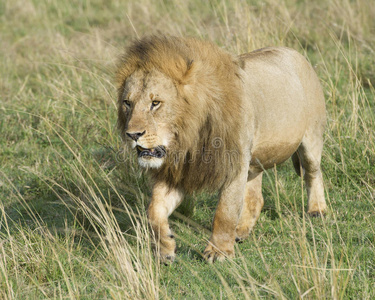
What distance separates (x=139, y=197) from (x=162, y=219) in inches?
40.4

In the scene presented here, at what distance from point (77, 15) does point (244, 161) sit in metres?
7.68

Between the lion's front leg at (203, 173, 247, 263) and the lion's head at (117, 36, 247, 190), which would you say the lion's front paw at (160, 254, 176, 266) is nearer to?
the lion's front leg at (203, 173, 247, 263)

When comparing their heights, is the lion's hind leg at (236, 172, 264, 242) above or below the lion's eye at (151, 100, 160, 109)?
below

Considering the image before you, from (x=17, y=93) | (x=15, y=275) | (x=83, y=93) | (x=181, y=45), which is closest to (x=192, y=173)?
(x=181, y=45)

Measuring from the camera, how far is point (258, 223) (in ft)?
15.3

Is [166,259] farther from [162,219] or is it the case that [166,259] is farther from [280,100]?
[280,100]

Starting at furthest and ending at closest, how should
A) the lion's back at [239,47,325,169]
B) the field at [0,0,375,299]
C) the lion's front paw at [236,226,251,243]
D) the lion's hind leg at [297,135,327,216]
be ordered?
the lion's hind leg at [297,135,327,216], the lion's front paw at [236,226,251,243], the lion's back at [239,47,325,169], the field at [0,0,375,299]

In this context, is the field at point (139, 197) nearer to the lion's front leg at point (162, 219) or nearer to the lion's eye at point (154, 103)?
the lion's front leg at point (162, 219)

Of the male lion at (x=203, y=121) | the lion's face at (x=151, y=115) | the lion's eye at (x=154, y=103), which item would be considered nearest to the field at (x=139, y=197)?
the male lion at (x=203, y=121)

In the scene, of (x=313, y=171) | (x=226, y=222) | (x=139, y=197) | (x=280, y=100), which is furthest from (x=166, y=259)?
(x=313, y=171)

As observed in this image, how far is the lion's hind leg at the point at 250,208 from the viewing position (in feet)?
14.6

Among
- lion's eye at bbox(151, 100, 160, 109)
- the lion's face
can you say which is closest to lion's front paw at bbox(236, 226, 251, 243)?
the lion's face

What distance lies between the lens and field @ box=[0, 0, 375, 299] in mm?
3297

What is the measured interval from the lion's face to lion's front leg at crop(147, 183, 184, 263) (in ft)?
1.10
